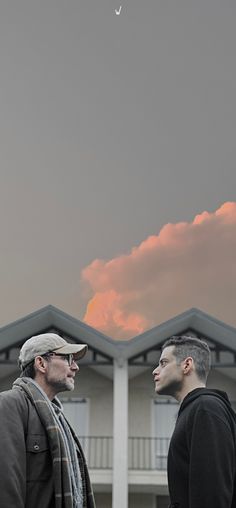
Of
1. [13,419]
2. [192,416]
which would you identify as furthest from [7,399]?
[192,416]

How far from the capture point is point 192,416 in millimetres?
4176

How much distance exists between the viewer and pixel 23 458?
3891mm

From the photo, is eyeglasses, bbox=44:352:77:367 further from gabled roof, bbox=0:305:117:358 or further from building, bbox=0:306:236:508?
gabled roof, bbox=0:305:117:358

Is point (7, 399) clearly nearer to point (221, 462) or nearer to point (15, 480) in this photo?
point (15, 480)

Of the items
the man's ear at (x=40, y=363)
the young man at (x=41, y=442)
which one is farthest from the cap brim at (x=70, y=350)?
the man's ear at (x=40, y=363)

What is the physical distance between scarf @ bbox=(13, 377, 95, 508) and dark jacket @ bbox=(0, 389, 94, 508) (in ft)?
0.16

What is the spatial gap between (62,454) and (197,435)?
0.73 m

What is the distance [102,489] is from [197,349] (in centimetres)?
1646

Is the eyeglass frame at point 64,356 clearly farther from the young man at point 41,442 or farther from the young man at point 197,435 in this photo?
the young man at point 197,435

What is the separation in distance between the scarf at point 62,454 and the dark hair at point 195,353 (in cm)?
80

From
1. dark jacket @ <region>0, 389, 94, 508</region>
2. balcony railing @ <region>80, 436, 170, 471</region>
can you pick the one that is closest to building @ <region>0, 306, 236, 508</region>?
balcony railing @ <region>80, 436, 170, 471</region>

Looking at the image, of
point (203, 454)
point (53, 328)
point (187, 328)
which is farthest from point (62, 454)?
point (187, 328)

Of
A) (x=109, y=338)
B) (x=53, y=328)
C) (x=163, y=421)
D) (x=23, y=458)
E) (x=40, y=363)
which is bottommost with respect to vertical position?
(x=23, y=458)

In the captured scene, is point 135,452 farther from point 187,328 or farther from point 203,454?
point 203,454
